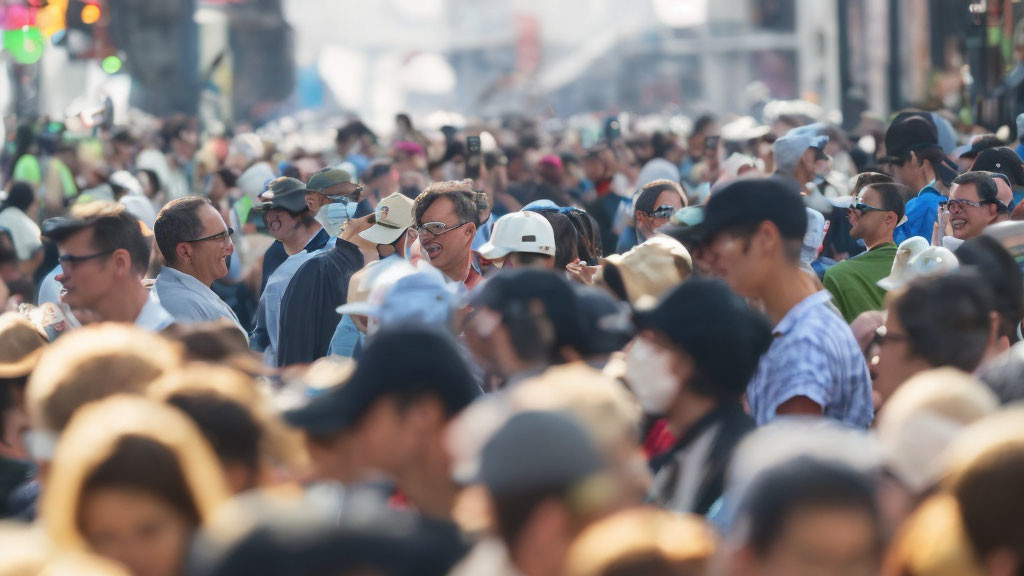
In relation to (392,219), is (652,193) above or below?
below

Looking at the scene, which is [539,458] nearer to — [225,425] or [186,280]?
[225,425]

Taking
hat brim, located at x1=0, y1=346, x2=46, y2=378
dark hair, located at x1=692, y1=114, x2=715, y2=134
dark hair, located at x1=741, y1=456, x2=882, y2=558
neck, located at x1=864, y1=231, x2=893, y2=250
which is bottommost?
dark hair, located at x1=692, y1=114, x2=715, y2=134

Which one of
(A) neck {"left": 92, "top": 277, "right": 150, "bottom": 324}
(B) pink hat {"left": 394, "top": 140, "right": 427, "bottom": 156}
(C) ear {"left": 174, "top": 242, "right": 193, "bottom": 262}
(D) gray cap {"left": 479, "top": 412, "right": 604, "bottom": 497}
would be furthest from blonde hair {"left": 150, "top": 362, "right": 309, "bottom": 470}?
(B) pink hat {"left": 394, "top": 140, "right": 427, "bottom": 156}

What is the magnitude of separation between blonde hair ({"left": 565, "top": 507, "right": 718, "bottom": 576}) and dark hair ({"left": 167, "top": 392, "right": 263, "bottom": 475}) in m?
0.95

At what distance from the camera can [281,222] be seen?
9.01m

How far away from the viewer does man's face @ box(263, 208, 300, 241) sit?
8977 millimetres

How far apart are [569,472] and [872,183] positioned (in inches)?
243

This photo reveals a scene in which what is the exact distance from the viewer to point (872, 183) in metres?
8.63

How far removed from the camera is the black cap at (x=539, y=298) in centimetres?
429

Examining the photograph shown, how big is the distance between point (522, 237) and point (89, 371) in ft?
11.3

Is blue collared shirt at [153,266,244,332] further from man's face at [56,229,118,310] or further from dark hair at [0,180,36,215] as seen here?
dark hair at [0,180,36,215]

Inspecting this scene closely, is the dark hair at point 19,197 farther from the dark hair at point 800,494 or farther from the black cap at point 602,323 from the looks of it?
the dark hair at point 800,494

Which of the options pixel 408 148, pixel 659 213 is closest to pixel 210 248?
pixel 659 213

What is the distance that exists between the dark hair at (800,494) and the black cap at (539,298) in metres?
1.60
